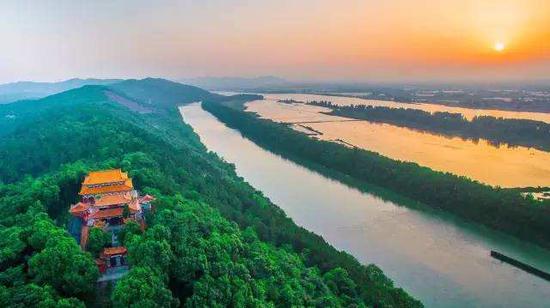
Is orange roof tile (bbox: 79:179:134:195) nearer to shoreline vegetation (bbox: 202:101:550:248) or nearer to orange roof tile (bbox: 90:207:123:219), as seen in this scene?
orange roof tile (bbox: 90:207:123:219)

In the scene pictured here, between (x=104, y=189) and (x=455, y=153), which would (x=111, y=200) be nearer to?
(x=104, y=189)

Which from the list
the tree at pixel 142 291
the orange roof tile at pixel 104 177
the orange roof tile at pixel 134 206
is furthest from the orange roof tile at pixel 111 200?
the tree at pixel 142 291

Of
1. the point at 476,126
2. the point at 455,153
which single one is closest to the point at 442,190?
the point at 455,153

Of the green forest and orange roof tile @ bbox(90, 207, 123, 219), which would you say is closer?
orange roof tile @ bbox(90, 207, 123, 219)

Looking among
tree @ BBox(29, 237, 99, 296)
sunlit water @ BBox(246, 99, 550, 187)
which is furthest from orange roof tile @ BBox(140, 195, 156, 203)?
sunlit water @ BBox(246, 99, 550, 187)

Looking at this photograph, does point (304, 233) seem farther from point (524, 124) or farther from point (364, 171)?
point (524, 124)
